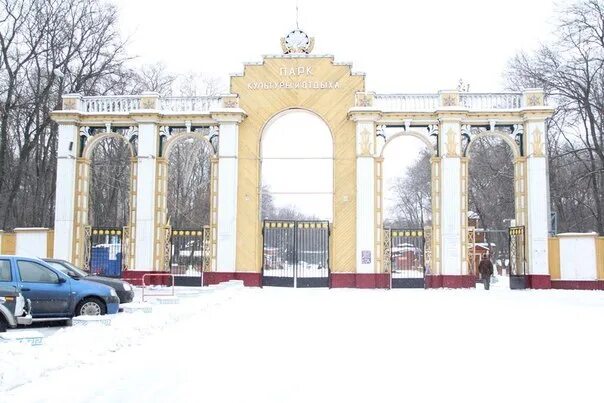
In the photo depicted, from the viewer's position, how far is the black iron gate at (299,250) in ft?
85.9

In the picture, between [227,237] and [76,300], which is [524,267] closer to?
[227,237]

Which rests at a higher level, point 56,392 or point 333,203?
point 333,203

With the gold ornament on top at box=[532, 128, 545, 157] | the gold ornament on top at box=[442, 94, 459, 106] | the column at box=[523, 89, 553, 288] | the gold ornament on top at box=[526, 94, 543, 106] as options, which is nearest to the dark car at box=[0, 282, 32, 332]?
the gold ornament on top at box=[442, 94, 459, 106]

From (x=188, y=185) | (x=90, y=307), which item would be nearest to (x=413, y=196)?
(x=188, y=185)

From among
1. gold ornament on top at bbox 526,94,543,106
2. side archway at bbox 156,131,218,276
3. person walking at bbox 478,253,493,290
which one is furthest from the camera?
person walking at bbox 478,253,493,290

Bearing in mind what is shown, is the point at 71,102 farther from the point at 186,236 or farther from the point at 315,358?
the point at 315,358

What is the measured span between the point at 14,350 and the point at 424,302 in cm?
1415

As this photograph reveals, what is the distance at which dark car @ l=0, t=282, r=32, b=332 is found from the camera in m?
10.8

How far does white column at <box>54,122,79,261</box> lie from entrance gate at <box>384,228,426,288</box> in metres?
13.1

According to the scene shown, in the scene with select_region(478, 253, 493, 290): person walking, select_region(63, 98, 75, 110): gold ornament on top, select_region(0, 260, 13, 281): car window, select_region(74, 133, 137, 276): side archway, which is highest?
select_region(63, 98, 75, 110): gold ornament on top

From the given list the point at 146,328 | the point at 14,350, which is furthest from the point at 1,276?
the point at 14,350

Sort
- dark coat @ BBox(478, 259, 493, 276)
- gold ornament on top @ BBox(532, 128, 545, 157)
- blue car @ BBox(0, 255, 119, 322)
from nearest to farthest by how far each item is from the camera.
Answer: blue car @ BBox(0, 255, 119, 322)
gold ornament on top @ BBox(532, 128, 545, 157)
dark coat @ BBox(478, 259, 493, 276)

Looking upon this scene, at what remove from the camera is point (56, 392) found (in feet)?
24.0

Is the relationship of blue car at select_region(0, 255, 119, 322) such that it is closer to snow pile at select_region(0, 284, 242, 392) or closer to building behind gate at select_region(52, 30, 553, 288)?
snow pile at select_region(0, 284, 242, 392)
